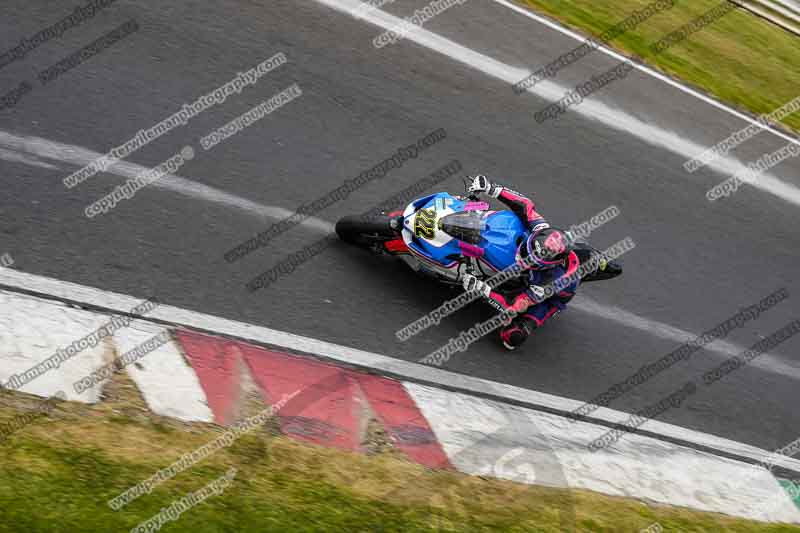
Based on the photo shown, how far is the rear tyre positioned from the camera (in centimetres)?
896

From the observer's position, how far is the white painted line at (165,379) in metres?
6.96

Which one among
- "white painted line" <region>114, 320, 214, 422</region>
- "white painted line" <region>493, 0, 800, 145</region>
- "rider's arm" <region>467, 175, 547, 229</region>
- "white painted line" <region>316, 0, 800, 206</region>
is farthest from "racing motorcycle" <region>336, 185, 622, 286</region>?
"white painted line" <region>493, 0, 800, 145</region>

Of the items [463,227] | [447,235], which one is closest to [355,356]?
[447,235]

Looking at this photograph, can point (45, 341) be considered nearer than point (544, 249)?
Yes

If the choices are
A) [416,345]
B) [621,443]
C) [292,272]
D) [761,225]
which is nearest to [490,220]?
[416,345]

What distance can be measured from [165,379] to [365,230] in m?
2.88

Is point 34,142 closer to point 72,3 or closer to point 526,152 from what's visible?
point 72,3

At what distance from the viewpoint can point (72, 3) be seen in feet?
33.1

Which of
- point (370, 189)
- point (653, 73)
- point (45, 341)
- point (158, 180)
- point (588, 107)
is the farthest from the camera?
point (653, 73)

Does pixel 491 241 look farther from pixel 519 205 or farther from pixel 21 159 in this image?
pixel 21 159

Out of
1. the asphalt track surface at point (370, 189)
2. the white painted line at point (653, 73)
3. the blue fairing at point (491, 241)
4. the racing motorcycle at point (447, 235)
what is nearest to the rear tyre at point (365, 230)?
the racing motorcycle at point (447, 235)

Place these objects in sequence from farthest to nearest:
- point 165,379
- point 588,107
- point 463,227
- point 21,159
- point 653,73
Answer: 1. point 653,73
2. point 588,107
3. point 463,227
4. point 21,159
5. point 165,379

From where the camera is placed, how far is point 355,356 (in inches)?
330

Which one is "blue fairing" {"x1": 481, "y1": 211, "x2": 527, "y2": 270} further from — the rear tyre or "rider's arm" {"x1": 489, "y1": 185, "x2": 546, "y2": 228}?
the rear tyre
